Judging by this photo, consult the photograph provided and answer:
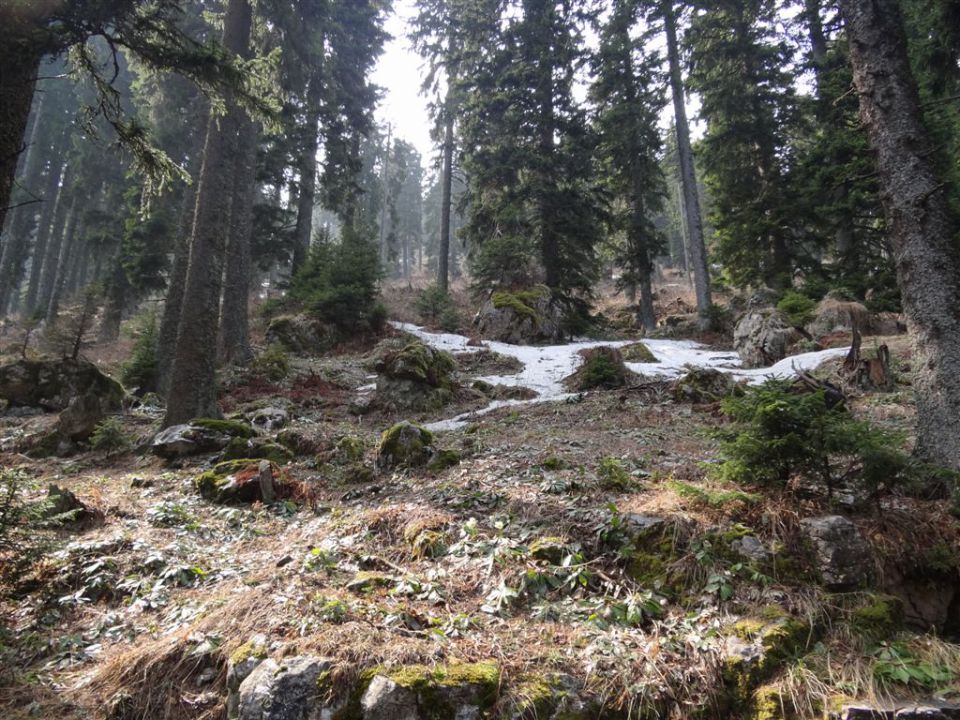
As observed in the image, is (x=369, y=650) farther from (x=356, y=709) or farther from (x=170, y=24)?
(x=170, y=24)

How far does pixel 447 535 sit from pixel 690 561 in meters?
2.05

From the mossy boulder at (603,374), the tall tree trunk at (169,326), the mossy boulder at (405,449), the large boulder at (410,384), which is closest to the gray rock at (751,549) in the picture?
the mossy boulder at (405,449)

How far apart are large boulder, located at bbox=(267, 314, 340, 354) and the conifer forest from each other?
132 millimetres

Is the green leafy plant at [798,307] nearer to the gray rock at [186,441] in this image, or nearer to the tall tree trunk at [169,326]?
the gray rock at [186,441]

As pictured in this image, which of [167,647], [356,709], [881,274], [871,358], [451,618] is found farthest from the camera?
[881,274]

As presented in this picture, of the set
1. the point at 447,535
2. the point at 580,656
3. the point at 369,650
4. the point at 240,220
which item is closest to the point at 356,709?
the point at 369,650

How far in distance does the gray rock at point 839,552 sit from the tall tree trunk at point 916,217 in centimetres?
199

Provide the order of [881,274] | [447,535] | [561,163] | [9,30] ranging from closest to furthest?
[447,535] < [9,30] < [881,274] < [561,163]

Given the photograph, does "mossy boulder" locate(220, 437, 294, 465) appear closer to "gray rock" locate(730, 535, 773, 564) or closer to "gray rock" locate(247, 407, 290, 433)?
"gray rock" locate(247, 407, 290, 433)

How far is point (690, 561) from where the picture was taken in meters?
3.76

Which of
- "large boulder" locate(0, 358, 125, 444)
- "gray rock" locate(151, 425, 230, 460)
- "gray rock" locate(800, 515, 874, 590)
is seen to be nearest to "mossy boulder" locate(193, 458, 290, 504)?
"gray rock" locate(151, 425, 230, 460)

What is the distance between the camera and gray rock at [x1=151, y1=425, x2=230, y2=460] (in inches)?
309

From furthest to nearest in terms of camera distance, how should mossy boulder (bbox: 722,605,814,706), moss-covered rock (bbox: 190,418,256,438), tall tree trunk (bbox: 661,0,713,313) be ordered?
tall tree trunk (bbox: 661,0,713,313)
moss-covered rock (bbox: 190,418,256,438)
mossy boulder (bbox: 722,605,814,706)

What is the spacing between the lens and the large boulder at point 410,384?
36.4ft
